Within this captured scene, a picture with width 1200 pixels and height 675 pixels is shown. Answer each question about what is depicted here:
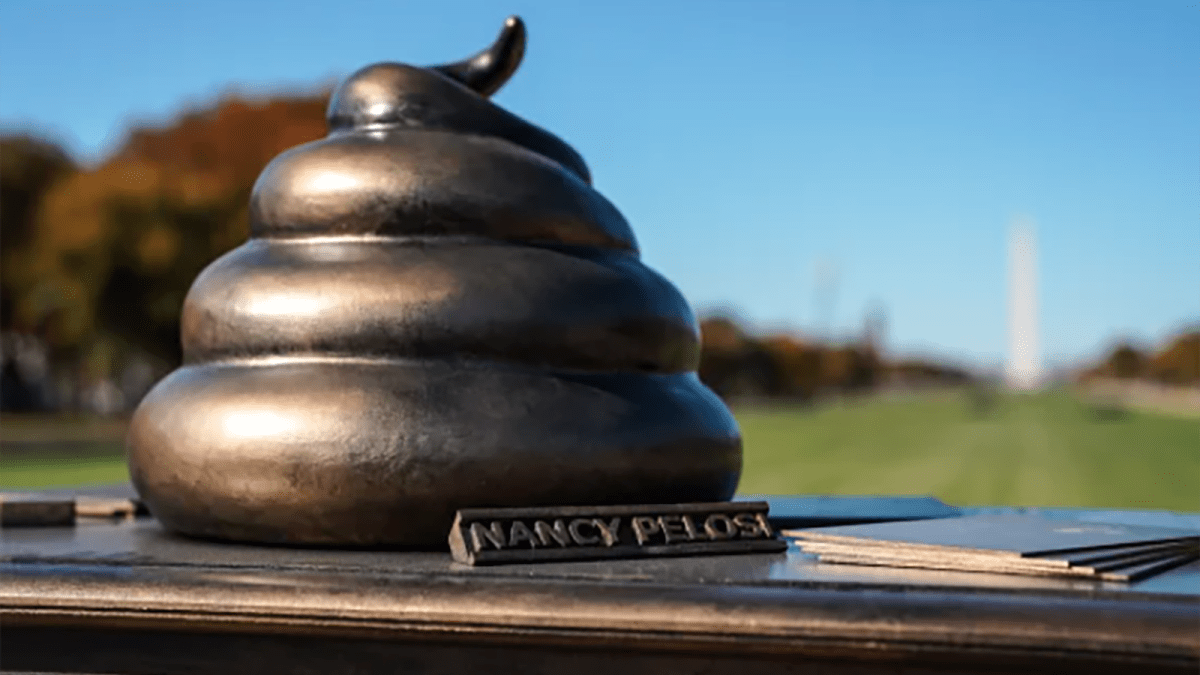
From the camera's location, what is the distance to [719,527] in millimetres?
3307

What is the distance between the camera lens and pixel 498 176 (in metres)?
3.62

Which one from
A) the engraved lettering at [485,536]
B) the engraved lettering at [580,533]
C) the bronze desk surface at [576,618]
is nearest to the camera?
the bronze desk surface at [576,618]

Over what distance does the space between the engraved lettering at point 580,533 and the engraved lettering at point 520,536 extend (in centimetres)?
10

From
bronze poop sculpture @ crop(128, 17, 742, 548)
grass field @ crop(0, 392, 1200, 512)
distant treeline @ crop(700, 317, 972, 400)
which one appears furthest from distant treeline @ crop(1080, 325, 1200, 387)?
bronze poop sculpture @ crop(128, 17, 742, 548)

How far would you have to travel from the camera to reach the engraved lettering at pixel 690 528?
322 cm

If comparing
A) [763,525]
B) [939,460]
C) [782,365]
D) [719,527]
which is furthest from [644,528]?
[782,365]

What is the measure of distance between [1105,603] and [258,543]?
192cm

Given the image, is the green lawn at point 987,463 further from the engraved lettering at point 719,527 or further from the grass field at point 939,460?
the engraved lettering at point 719,527

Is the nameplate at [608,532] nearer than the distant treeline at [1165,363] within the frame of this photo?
Yes

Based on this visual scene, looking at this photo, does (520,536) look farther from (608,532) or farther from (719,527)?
(719,527)

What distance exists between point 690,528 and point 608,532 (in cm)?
23

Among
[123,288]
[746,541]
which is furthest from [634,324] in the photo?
[123,288]

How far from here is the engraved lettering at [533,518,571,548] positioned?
3033 millimetres

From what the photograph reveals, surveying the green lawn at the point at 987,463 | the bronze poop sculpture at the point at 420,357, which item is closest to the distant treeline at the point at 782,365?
the green lawn at the point at 987,463
